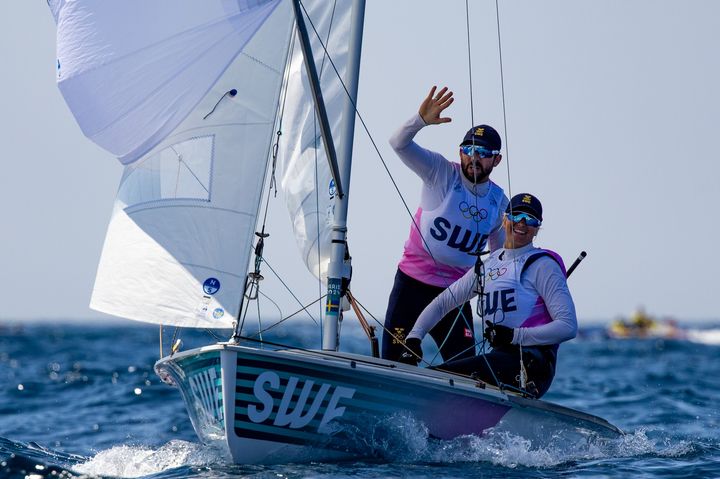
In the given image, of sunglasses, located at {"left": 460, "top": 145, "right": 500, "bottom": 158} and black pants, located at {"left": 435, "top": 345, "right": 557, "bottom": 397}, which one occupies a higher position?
sunglasses, located at {"left": 460, "top": 145, "right": 500, "bottom": 158}

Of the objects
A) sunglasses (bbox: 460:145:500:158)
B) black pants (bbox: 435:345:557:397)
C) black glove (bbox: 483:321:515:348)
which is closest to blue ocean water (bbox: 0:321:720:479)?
black pants (bbox: 435:345:557:397)

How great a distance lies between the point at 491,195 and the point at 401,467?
81.6 inches

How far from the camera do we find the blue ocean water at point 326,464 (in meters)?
6.57

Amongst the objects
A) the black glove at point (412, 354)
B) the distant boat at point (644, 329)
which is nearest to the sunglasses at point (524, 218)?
the black glove at point (412, 354)

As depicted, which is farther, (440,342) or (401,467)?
(440,342)

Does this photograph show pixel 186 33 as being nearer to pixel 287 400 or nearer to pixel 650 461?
pixel 287 400

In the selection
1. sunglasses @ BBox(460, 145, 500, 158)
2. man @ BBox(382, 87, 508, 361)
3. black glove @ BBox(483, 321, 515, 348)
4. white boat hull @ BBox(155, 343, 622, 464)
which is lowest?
white boat hull @ BBox(155, 343, 622, 464)

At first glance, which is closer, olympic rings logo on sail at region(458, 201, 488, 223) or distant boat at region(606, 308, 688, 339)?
olympic rings logo on sail at region(458, 201, 488, 223)

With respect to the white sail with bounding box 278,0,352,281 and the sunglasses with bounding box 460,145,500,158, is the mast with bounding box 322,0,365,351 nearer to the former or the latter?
the white sail with bounding box 278,0,352,281

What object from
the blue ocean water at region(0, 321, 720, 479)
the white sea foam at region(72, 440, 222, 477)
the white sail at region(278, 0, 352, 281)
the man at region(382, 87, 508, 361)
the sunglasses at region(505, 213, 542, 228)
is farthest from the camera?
the white sail at region(278, 0, 352, 281)

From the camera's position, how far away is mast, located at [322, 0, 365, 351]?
7031 mm

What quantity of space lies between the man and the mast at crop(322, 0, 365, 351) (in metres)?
0.32

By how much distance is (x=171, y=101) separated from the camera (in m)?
6.54

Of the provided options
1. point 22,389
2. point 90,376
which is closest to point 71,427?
point 22,389
